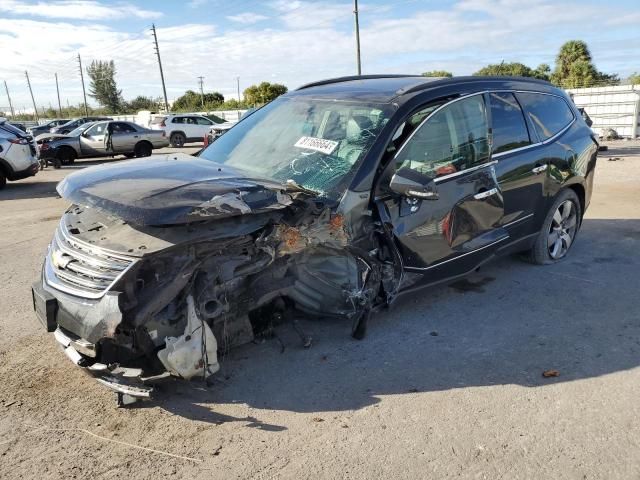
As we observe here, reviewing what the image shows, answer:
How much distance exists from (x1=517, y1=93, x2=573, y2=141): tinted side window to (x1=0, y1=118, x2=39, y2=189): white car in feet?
38.0

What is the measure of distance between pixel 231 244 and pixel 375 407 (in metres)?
1.26

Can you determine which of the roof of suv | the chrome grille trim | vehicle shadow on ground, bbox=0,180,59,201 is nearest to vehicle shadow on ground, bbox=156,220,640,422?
the chrome grille trim

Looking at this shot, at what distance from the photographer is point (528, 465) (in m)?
2.51

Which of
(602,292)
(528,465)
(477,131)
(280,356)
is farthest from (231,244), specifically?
(602,292)

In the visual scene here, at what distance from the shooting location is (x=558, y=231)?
541 cm

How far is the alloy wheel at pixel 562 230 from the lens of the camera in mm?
5328

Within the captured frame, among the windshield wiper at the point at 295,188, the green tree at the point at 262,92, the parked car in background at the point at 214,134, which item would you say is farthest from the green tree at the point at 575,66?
the windshield wiper at the point at 295,188

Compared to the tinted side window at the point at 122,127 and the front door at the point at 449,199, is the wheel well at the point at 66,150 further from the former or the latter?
the front door at the point at 449,199

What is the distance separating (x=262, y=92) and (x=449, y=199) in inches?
1608

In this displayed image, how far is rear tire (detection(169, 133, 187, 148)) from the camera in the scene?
24902 millimetres

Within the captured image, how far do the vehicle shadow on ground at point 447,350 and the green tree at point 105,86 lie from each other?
234 feet

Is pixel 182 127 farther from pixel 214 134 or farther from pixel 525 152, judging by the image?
pixel 525 152

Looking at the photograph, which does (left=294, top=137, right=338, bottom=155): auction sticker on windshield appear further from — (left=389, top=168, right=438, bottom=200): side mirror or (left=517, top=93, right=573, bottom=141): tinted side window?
(left=517, top=93, right=573, bottom=141): tinted side window

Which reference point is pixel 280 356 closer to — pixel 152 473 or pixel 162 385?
pixel 162 385
